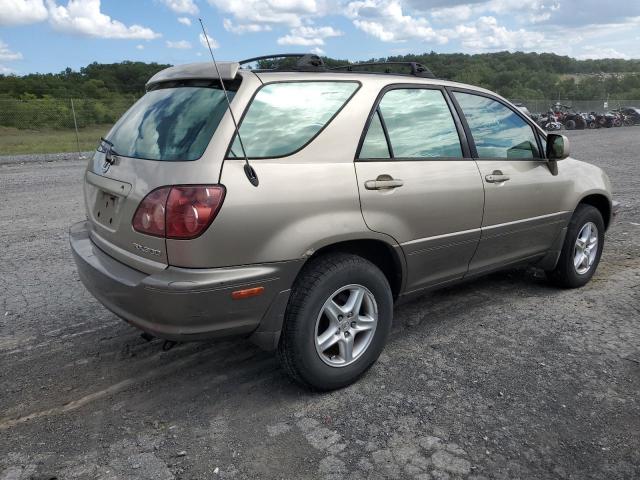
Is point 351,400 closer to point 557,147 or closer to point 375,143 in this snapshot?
point 375,143

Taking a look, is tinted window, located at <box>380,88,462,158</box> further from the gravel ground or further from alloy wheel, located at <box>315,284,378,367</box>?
the gravel ground

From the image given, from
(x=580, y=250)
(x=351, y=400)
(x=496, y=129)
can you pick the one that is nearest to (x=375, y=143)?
(x=496, y=129)

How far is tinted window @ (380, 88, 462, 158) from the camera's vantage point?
3.33 m

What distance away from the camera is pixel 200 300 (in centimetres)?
256

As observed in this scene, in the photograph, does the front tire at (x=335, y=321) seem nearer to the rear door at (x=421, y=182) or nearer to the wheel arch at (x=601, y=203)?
the rear door at (x=421, y=182)

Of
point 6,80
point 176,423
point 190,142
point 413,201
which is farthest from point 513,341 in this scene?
point 6,80

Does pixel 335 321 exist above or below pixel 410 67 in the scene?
below

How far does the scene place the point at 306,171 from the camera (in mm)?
2838

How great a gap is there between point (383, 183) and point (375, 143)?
9.7 inches

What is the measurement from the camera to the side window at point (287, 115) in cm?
275

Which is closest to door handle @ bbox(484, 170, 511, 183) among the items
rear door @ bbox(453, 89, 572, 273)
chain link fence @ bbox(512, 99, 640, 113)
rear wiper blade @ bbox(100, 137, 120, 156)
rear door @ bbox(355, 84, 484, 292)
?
rear door @ bbox(453, 89, 572, 273)

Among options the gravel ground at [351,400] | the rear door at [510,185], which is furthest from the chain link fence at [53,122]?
the rear door at [510,185]

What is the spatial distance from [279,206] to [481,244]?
1.73 metres

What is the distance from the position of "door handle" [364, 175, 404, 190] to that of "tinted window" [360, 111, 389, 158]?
0.46 ft
